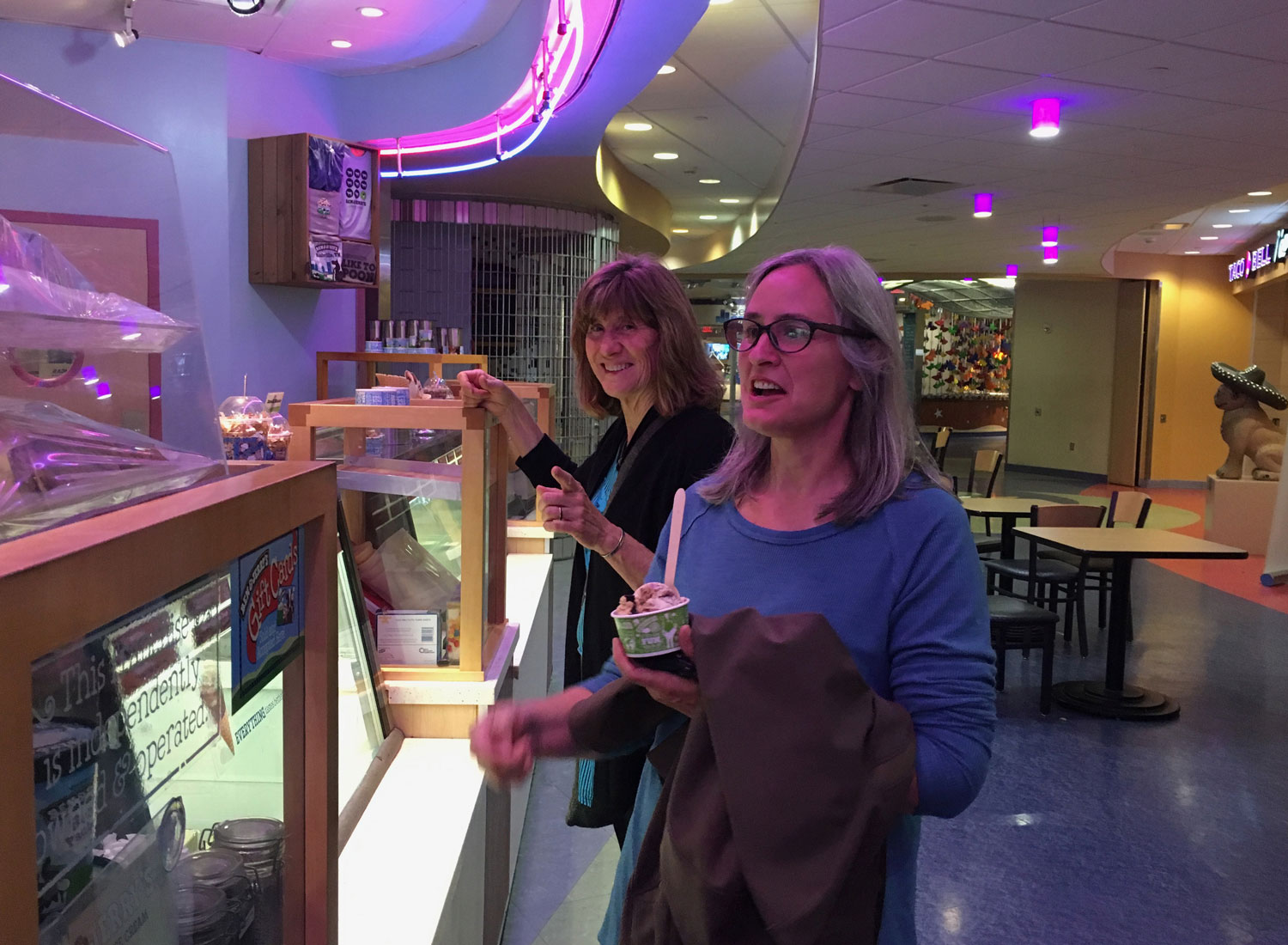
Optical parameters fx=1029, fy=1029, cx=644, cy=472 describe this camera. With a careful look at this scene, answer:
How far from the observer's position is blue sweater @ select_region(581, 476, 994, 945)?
1.23 m

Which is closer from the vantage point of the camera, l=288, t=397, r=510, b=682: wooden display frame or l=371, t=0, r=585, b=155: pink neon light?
l=288, t=397, r=510, b=682: wooden display frame

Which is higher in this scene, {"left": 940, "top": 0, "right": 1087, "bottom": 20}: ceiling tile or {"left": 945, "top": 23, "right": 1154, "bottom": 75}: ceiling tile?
{"left": 945, "top": 23, "right": 1154, "bottom": 75}: ceiling tile

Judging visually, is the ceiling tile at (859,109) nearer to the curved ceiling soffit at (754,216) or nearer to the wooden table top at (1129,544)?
the curved ceiling soffit at (754,216)

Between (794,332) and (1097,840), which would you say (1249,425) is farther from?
(794,332)

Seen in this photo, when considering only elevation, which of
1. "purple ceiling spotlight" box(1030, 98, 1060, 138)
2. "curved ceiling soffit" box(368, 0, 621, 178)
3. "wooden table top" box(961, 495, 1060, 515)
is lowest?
"wooden table top" box(961, 495, 1060, 515)

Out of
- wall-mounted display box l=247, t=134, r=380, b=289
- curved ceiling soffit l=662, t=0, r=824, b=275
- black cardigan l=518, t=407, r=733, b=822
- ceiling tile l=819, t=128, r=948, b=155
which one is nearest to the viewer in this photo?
black cardigan l=518, t=407, r=733, b=822

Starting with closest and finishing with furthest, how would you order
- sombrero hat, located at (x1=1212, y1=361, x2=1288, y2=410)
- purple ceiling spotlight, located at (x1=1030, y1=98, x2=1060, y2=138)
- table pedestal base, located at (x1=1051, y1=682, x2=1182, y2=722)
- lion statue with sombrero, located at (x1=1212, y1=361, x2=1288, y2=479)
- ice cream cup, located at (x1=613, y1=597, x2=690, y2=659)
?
ice cream cup, located at (x1=613, y1=597, x2=690, y2=659), table pedestal base, located at (x1=1051, y1=682, x2=1182, y2=722), purple ceiling spotlight, located at (x1=1030, y1=98, x2=1060, y2=138), sombrero hat, located at (x1=1212, y1=361, x2=1288, y2=410), lion statue with sombrero, located at (x1=1212, y1=361, x2=1288, y2=479)

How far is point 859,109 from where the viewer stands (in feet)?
21.9

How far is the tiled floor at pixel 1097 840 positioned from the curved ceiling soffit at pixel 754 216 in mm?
3640

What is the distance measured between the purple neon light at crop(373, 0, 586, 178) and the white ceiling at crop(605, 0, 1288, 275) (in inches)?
43.5

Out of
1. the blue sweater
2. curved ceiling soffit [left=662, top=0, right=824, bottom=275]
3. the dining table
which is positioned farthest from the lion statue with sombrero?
the blue sweater

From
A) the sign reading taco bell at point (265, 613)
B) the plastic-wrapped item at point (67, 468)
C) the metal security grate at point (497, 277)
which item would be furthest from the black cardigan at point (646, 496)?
the metal security grate at point (497, 277)

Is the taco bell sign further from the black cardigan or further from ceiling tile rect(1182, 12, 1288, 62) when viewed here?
the black cardigan

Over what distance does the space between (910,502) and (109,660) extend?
937 millimetres
